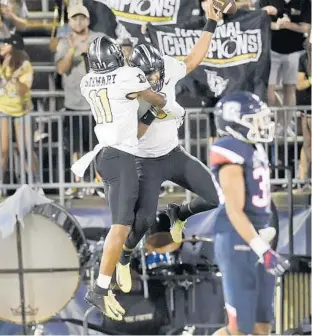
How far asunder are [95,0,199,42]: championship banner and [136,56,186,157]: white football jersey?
1.67 feet

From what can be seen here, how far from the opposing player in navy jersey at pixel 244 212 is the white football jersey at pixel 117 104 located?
478 mm

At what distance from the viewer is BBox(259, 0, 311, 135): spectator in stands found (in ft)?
19.1

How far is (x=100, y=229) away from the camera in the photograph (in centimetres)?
586

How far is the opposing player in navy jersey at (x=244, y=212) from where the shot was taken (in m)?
5.44

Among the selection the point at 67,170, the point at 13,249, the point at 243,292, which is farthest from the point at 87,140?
the point at 243,292

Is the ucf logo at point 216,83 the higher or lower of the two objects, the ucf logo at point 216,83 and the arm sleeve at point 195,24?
the lower

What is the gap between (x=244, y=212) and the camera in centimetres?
546

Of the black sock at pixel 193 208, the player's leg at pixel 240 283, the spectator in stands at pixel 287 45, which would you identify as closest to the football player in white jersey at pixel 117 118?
the black sock at pixel 193 208

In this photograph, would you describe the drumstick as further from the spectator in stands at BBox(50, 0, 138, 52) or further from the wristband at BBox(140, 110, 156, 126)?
the wristband at BBox(140, 110, 156, 126)

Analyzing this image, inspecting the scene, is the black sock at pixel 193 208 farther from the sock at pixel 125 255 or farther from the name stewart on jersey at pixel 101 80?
the name stewart on jersey at pixel 101 80

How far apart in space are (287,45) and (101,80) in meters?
1.09

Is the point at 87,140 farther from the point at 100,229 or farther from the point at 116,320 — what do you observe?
the point at 116,320

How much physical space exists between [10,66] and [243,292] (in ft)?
4.77

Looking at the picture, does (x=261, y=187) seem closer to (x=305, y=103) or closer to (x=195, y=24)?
(x=305, y=103)
